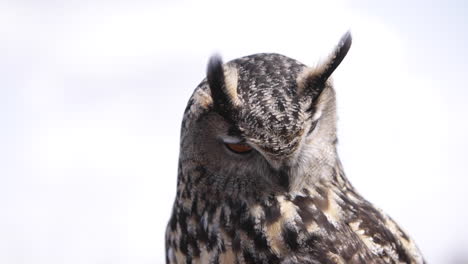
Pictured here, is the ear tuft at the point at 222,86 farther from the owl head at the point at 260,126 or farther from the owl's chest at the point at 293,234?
the owl's chest at the point at 293,234

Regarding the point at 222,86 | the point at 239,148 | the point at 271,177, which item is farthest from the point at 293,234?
the point at 222,86

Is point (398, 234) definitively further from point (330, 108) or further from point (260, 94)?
point (260, 94)

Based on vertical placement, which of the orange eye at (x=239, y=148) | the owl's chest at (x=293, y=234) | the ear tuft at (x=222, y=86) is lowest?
the owl's chest at (x=293, y=234)

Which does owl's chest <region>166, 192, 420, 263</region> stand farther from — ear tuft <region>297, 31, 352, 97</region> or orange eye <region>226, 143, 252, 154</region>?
ear tuft <region>297, 31, 352, 97</region>

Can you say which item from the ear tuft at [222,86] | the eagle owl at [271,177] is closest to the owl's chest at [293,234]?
the eagle owl at [271,177]

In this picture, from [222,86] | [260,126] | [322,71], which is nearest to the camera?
[260,126]

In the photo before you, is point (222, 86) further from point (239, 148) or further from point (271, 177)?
point (271, 177)

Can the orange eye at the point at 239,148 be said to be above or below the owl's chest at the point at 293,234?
above

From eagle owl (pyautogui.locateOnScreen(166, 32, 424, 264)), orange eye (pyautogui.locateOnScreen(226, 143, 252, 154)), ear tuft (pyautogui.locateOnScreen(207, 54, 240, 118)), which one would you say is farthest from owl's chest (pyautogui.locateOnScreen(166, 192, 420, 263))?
ear tuft (pyautogui.locateOnScreen(207, 54, 240, 118))
